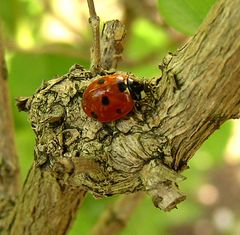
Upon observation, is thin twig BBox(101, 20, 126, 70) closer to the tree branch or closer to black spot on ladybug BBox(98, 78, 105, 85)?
black spot on ladybug BBox(98, 78, 105, 85)

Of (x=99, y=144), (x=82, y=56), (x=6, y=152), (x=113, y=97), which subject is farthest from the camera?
(x=82, y=56)

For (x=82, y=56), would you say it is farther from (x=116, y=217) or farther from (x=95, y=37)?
(x=95, y=37)

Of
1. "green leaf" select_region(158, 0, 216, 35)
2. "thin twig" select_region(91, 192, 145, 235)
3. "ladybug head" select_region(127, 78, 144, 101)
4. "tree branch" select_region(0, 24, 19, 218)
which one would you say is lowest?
"thin twig" select_region(91, 192, 145, 235)

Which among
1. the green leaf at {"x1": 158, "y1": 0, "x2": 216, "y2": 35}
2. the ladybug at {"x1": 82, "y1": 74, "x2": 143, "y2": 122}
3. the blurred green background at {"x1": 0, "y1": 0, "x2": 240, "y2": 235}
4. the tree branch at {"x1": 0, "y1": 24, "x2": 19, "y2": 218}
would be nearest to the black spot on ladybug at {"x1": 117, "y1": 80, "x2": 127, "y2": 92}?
the ladybug at {"x1": 82, "y1": 74, "x2": 143, "y2": 122}

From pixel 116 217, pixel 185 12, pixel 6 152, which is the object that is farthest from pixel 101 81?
pixel 116 217

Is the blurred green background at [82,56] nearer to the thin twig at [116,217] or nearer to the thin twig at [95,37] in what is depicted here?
the thin twig at [116,217]

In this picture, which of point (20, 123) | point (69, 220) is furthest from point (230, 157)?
point (69, 220)

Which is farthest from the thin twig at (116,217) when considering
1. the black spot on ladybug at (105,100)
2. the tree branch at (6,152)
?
the black spot on ladybug at (105,100)
